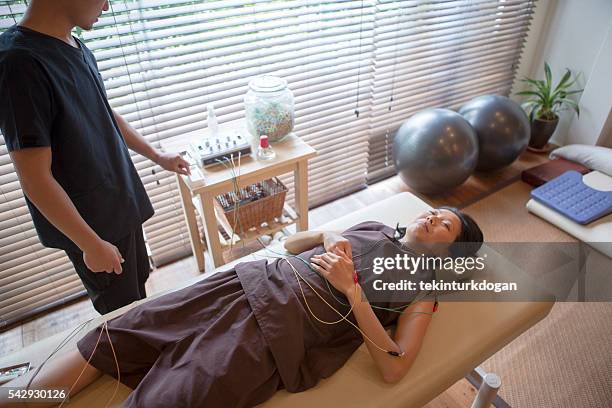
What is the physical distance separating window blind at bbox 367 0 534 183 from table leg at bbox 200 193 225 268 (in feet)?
4.08

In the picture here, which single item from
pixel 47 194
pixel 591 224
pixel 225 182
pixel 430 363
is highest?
pixel 47 194

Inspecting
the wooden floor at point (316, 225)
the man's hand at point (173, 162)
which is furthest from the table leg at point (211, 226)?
the wooden floor at point (316, 225)

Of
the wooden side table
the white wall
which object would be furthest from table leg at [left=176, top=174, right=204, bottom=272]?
the white wall

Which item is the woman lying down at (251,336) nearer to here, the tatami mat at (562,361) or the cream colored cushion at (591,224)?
the tatami mat at (562,361)

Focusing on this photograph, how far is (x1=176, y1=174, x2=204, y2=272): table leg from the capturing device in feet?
5.58

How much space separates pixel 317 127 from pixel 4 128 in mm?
1505

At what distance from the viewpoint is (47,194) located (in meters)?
0.95

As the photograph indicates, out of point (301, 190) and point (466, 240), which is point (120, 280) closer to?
point (301, 190)

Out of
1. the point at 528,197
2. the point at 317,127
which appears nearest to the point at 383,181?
the point at 317,127

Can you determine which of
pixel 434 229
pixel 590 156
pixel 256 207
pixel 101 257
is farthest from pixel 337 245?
pixel 590 156

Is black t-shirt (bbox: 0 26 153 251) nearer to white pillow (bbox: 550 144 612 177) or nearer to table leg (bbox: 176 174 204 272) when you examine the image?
table leg (bbox: 176 174 204 272)

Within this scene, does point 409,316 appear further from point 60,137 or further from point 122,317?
point 60,137

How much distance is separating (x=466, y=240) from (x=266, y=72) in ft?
3.80

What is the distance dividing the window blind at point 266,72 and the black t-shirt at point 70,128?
0.46 m
